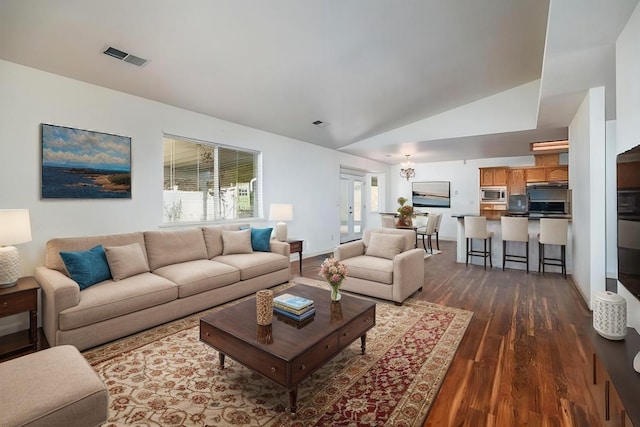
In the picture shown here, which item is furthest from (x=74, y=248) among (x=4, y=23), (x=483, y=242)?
(x=483, y=242)

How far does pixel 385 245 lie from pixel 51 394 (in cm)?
361

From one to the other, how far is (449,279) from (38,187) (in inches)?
217

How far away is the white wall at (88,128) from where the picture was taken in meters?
3.06

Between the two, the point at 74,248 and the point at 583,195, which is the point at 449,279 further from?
the point at 74,248

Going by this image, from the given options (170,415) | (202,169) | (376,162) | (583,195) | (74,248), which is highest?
(376,162)

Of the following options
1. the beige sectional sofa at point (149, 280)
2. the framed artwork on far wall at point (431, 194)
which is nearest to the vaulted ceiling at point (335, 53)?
the beige sectional sofa at point (149, 280)

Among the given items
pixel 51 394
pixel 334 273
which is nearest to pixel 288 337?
pixel 334 273

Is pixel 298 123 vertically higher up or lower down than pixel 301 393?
higher up

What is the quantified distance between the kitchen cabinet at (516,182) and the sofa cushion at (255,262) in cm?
680

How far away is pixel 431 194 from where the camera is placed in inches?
390

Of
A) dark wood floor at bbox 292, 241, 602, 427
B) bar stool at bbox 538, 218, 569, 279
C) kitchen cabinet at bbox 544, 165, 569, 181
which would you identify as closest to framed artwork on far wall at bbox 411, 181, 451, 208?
kitchen cabinet at bbox 544, 165, 569, 181

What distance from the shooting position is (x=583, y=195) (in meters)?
4.07

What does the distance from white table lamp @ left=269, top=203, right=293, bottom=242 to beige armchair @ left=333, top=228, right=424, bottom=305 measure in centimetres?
131

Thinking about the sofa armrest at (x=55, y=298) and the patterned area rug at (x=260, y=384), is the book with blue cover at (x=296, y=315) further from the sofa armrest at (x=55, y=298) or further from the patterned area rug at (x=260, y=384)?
the sofa armrest at (x=55, y=298)
